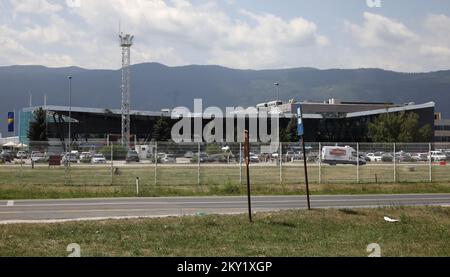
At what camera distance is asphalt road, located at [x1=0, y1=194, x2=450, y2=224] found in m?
17.3

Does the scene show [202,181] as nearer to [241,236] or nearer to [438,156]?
[438,156]

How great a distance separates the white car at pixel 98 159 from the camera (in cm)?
3588

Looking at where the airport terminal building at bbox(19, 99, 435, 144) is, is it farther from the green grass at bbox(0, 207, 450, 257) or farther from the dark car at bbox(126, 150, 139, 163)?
the green grass at bbox(0, 207, 450, 257)

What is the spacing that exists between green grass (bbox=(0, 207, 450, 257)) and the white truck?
23.1 m

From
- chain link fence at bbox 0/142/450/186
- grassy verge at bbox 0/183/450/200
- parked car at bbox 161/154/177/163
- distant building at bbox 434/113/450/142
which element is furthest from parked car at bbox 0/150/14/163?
distant building at bbox 434/113/450/142

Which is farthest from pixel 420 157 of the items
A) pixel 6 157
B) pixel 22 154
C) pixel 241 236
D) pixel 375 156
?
pixel 6 157

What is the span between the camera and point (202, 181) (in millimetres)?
32562

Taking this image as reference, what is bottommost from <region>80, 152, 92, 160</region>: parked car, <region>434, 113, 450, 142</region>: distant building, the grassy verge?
the grassy verge

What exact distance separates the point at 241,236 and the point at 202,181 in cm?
1994

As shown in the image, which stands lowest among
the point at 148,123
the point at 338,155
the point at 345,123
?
the point at 338,155

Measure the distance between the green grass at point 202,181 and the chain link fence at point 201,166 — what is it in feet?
0.19
